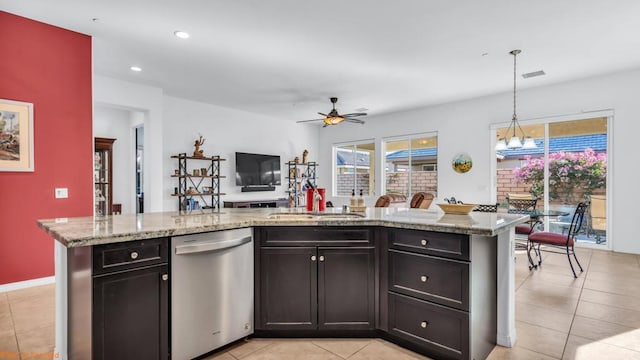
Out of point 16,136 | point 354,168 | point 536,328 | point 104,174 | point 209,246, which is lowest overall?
point 536,328

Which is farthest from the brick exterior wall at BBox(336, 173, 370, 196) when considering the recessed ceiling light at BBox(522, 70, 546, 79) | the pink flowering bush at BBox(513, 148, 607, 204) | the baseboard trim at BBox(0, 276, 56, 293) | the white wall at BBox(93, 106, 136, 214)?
the baseboard trim at BBox(0, 276, 56, 293)

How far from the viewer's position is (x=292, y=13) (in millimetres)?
3215

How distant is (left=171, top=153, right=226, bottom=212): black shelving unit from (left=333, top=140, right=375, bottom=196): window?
3.49m

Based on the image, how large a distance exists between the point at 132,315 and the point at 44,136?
9.38 ft

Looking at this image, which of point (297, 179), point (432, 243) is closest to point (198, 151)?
point (297, 179)

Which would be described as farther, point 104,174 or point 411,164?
point 411,164

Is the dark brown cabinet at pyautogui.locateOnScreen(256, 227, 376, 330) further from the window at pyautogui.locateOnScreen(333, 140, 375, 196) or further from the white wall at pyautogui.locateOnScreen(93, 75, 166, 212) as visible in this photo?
the window at pyautogui.locateOnScreen(333, 140, 375, 196)

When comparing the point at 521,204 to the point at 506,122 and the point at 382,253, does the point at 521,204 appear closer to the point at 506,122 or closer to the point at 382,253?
the point at 506,122

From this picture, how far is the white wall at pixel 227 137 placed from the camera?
624 centimetres

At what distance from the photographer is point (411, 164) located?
7.71m

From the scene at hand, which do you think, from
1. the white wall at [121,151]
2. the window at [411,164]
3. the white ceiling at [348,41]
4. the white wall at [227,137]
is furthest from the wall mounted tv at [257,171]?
the window at [411,164]

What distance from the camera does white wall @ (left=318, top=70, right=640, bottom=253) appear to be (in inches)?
195

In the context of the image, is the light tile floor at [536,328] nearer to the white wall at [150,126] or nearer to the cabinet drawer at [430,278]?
the cabinet drawer at [430,278]

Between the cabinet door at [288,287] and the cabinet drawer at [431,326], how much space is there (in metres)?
0.59
